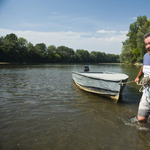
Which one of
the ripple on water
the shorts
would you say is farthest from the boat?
the shorts

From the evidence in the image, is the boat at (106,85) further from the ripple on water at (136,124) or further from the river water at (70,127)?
the ripple on water at (136,124)

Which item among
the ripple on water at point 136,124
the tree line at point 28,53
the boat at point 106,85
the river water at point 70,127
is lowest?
the river water at point 70,127

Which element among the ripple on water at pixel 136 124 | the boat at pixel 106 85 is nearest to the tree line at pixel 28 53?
the boat at pixel 106 85

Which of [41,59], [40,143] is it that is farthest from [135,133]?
[41,59]

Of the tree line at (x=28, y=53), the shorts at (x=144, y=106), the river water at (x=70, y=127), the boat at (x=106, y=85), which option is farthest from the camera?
the tree line at (x=28, y=53)

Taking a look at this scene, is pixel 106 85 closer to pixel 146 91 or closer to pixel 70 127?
pixel 70 127

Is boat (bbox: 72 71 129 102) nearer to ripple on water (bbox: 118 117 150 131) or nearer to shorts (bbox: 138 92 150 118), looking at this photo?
ripple on water (bbox: 118 117 150 131)

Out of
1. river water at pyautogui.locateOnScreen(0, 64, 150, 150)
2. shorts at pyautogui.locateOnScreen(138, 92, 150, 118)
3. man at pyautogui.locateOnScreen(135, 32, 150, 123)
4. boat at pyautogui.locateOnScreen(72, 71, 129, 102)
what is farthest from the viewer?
boat at pyautogui.locateOnScreen(72, 71, 129, 102)

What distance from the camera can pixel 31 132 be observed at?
12.9 feet

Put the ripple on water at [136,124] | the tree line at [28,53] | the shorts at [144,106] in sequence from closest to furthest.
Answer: the shorts at [144,106], the ripple on water at [136,124], the tree line at [28,53]

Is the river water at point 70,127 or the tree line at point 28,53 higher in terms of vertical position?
the tree line at point 28,53

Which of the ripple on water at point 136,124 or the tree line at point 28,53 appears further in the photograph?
the tree line at point 28,53

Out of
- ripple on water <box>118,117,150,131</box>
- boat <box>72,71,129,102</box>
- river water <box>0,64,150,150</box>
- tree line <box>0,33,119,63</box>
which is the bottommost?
river water <box>0,64,150,150</box>

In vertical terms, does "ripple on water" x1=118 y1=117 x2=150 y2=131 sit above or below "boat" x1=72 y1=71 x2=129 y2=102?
below
